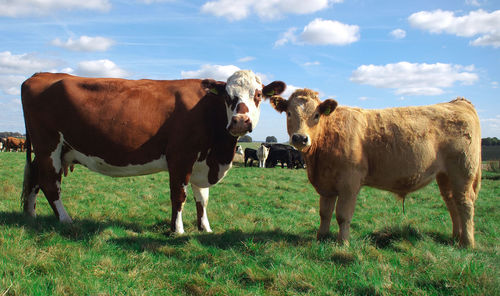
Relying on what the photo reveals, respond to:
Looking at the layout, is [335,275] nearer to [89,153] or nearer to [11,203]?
[89,153]

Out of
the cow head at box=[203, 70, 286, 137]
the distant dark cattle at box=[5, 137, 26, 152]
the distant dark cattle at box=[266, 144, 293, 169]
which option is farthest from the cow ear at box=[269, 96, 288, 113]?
the distant dark cattle at box=[5, 137, 26, 152]

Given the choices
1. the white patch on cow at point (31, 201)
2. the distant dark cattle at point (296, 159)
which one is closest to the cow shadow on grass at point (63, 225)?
the white patch on cow at point (31, 201)

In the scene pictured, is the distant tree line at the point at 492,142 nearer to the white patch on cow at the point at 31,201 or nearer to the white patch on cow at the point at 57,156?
the white patch on cow at the point at 57,156

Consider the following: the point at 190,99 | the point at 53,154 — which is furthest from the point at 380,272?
the point at 53,154

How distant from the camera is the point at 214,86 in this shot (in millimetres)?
5504

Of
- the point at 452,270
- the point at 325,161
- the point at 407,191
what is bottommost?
the point at 452,270

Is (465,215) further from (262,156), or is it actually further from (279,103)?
(262,156)

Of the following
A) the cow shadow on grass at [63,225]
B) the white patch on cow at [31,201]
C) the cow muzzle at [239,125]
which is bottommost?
the cow shadow on grass at [63,225]

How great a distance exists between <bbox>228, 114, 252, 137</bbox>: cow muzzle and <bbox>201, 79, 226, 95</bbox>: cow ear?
0.78 m

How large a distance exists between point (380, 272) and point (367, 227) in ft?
10.4

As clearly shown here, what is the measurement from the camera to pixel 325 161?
4.87 metres

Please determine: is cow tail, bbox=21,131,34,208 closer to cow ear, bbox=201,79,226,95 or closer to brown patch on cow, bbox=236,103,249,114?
cow ear, bbox=201,79,226,95

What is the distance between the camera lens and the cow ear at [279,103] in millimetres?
5195

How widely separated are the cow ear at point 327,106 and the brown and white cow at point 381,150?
0.04 feet
